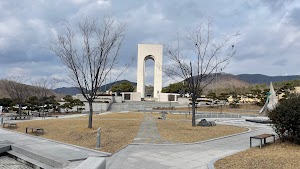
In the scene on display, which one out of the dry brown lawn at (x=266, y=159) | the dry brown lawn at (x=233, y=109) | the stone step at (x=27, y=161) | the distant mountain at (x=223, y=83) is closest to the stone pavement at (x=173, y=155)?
the dry brown lawn at (x=266, y=159)

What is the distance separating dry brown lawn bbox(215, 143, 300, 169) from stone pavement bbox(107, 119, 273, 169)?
2.30ft

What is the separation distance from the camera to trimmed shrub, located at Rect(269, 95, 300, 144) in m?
10.4

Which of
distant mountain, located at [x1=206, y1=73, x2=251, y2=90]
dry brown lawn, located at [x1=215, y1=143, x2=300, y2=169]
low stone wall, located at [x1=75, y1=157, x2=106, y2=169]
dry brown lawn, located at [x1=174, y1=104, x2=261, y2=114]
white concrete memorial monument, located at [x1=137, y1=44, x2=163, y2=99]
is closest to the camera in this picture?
low stone wall, located at [x1=75, y1=157, x2=106, y2=169]

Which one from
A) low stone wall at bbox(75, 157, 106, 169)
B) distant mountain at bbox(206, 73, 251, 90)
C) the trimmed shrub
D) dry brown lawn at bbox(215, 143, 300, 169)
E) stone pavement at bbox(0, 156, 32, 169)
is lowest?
stone pavement at bbox(0, 156, 32, 169)

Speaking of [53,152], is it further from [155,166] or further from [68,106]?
[68,106]

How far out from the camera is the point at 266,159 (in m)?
8.12

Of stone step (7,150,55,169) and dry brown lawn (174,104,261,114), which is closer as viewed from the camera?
stone step (7,150,55,169)

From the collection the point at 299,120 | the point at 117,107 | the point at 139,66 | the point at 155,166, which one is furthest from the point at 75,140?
the point at 139,66

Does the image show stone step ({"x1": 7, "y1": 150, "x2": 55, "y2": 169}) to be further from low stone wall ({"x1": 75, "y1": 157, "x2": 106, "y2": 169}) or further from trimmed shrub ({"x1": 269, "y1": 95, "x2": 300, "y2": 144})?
trimmed shrub ({"x1": 269, "y1": 95, "x2": 300, "y2": 144})

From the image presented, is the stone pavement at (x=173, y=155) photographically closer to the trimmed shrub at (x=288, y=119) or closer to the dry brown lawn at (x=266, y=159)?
the dry brown lawn at (x=266, y=159)

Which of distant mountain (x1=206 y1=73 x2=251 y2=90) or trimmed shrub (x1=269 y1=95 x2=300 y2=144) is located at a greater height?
distant mountain (x1=206 y1=73 x2=251 y2=90)

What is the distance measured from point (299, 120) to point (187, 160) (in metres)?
4.73

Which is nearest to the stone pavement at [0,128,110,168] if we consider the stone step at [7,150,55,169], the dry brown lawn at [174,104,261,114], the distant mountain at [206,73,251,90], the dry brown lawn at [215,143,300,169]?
the stone step at [7,150,55,169]

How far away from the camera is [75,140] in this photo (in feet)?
44.1
